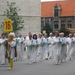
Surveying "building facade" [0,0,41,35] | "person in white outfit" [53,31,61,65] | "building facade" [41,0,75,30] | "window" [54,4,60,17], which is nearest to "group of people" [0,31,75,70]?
"person in white outfit" [53,31,61,65]

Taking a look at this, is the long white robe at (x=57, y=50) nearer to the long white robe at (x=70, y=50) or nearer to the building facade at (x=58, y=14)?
the long white robe at (x=70, y=50)

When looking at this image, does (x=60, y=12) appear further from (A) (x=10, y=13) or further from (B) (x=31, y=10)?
(A) (x=10, y=13)

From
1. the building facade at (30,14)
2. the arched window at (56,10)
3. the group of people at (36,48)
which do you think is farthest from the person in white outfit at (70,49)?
the arched window at (56,10)

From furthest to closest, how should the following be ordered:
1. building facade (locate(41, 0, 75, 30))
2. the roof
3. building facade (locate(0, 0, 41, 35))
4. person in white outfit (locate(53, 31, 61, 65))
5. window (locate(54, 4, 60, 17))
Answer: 1. window (locate(54, 4, 60, 17))
2. the roof
3. building facade (locate(41, 0, 75, 30))
4. building facade (locate(0, 0, 41, 35))
5. person in white outfit (locate(53, 31, 61, 65))

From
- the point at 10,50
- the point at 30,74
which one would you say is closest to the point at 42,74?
the point at 30,74

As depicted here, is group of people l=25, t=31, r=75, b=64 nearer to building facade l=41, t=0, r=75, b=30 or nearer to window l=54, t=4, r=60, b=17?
building facade l=41, t=0, r=75, b=30

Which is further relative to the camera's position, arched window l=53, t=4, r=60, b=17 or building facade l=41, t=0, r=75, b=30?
arched window l=53, t=4, r=60, b=17

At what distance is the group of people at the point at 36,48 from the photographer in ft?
54.0

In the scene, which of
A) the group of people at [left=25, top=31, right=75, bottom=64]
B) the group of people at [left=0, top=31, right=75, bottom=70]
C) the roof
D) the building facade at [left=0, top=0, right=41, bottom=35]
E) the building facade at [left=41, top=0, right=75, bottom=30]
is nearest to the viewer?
the group of people at [left=0, top=31, right=75, bottom=70]

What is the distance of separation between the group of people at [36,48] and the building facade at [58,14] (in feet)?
248

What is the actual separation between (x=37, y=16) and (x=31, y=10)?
1650 mm

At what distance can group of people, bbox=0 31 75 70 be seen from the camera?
1645 cm

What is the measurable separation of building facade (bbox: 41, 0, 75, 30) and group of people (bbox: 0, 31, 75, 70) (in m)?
75.7

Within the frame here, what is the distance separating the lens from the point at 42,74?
46.6ft
